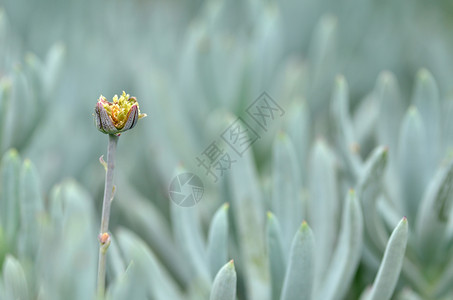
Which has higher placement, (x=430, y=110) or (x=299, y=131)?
(x=299, y=131)

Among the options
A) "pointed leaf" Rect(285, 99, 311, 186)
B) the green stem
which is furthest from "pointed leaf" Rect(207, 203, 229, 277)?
"pointed leaf" Rect(285, 99, 311, 186)

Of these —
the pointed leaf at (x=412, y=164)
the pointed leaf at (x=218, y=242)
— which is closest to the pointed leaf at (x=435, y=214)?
the pointed leaf at (x=412, y=164)

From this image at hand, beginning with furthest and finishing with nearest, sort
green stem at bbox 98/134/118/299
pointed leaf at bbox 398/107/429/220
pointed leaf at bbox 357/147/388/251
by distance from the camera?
pointed leaf at bbox 398/107/429/220, pointed leaf at bbox 357/147/388/251, green stem at bbox 98/134/118/299

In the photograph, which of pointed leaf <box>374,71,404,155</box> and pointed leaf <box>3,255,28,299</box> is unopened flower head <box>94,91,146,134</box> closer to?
pointed leaf <box>3,255,28,299</box>

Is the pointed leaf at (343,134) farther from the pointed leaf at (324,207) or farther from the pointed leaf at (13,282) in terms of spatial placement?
the pointed leaf at (13,282)

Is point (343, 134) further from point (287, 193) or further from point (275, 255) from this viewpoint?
point (275, 255)

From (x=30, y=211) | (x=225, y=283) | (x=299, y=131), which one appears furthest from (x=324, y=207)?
(x=30, y=211)
